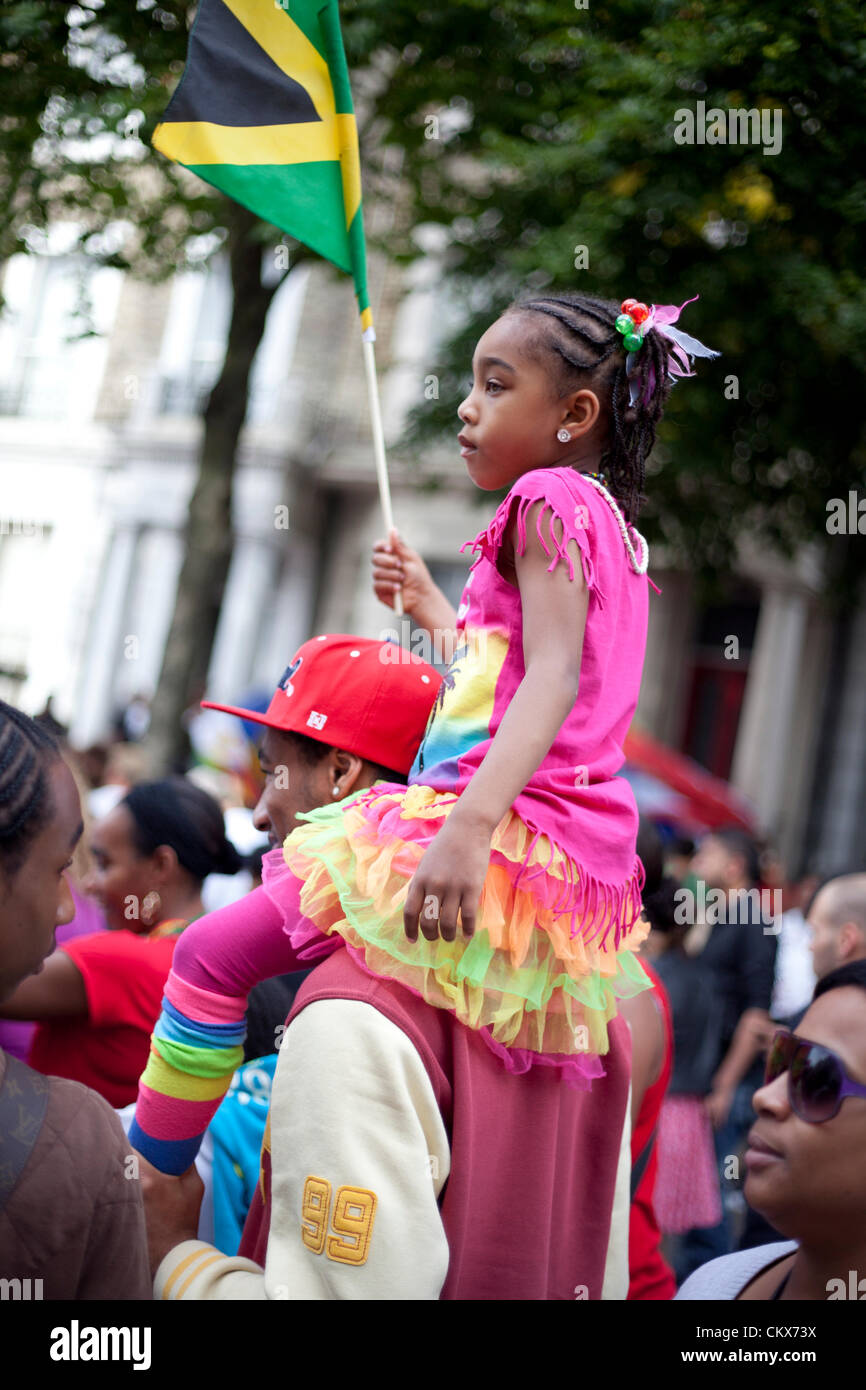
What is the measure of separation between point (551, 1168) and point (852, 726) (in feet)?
55.1

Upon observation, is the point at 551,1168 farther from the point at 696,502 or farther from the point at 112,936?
the point at 696,502

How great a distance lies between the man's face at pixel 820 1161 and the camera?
6.94 ft

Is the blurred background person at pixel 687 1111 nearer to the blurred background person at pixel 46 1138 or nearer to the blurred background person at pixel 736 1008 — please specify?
the blurred background person at pixel 736 1008

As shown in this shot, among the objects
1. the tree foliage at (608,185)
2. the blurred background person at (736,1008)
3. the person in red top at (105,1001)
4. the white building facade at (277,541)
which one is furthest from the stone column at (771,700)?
the person in red top at (105,1001)

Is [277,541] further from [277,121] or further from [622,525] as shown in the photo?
[622,525]

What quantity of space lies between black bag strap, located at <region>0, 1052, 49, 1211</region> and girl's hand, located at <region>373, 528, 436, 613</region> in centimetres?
129

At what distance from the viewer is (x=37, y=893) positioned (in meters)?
1.71

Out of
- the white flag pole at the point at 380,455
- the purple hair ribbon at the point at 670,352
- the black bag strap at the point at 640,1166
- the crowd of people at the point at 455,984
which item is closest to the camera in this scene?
the crowd of people at the point at 455,984

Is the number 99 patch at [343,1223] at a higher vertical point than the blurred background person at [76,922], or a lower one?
lower

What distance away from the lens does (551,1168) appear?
1.93m

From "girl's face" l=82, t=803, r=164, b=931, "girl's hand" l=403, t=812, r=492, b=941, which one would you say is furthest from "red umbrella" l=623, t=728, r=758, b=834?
"girl's hand" l=403, t=812, r=492, b=941

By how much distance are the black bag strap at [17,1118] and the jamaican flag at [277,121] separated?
69.3 inches

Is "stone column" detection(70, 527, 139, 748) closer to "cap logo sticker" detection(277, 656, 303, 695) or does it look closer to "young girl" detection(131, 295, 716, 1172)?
"cap logo sticker" detection(277, 656, 303, 695)
